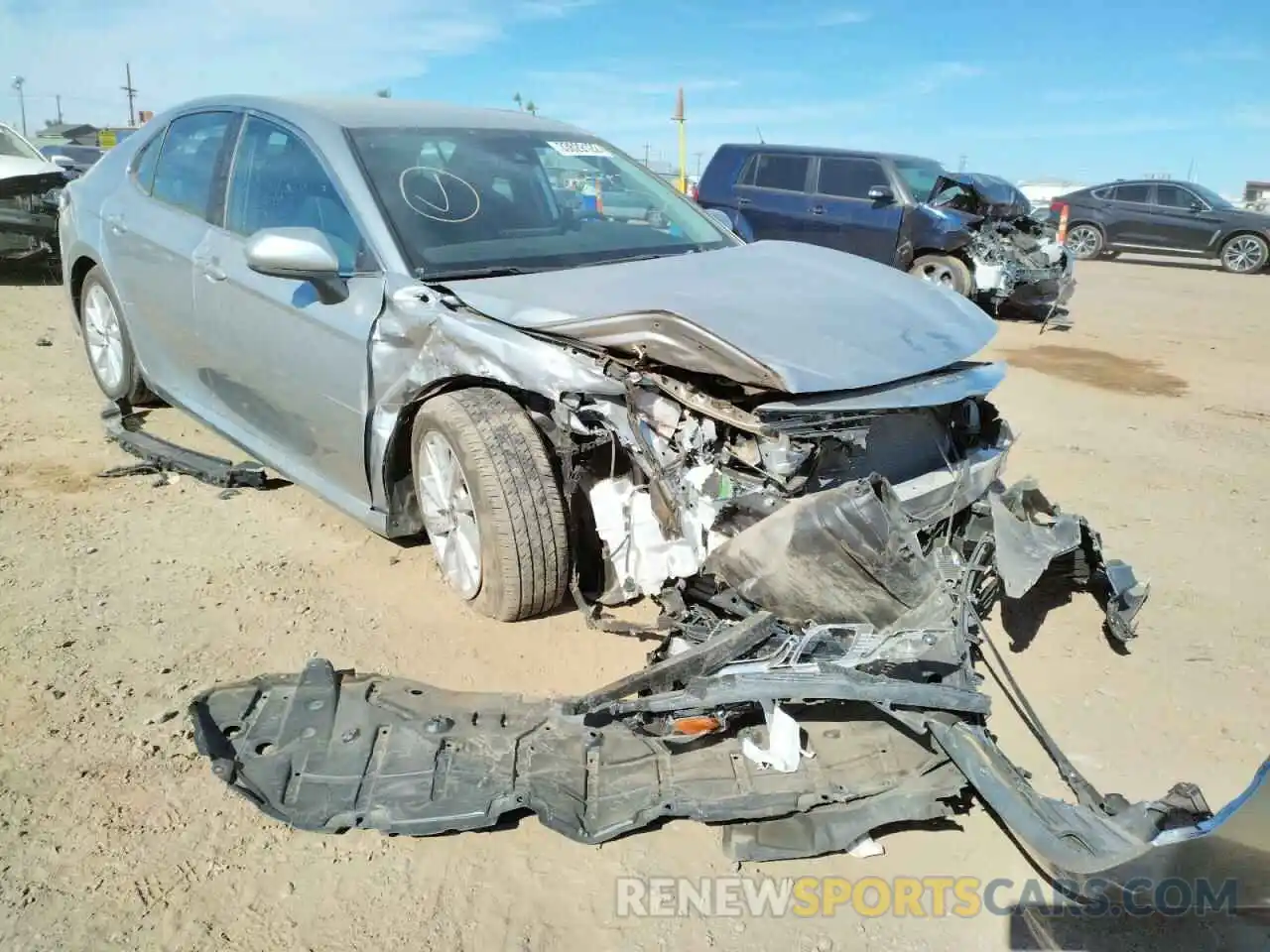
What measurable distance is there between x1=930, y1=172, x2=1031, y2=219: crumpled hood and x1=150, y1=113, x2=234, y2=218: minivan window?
28.5 ft

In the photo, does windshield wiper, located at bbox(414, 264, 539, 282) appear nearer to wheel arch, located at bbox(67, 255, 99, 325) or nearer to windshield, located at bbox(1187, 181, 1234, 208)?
wheel arch, located at bbox(67, 255, 99, 325)

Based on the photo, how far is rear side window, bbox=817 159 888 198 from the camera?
1096 cm

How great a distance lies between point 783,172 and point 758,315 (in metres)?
9.24

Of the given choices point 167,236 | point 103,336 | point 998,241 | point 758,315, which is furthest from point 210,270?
point 998,241

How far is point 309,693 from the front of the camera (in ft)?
9.05

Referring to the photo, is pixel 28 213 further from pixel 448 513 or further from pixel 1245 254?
pixel 1245 254

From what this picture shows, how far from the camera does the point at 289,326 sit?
3.58 meters

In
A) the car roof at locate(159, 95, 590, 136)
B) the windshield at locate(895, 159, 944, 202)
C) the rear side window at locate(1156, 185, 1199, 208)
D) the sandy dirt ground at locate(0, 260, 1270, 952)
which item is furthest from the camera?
the rear side window at locate(1156, 185, 1199, 208)

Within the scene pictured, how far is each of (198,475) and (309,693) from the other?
226 cm

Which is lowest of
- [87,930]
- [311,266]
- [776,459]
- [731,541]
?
[87,930]

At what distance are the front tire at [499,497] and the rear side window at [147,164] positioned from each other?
246 cm

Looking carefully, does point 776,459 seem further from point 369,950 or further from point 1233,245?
point 1233,245

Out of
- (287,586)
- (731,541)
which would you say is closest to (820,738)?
(731,541)

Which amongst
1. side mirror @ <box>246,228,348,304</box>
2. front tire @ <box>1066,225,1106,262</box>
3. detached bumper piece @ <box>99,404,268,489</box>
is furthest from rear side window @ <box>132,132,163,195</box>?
front tire @ <box>1066,225,1106,262</box>
